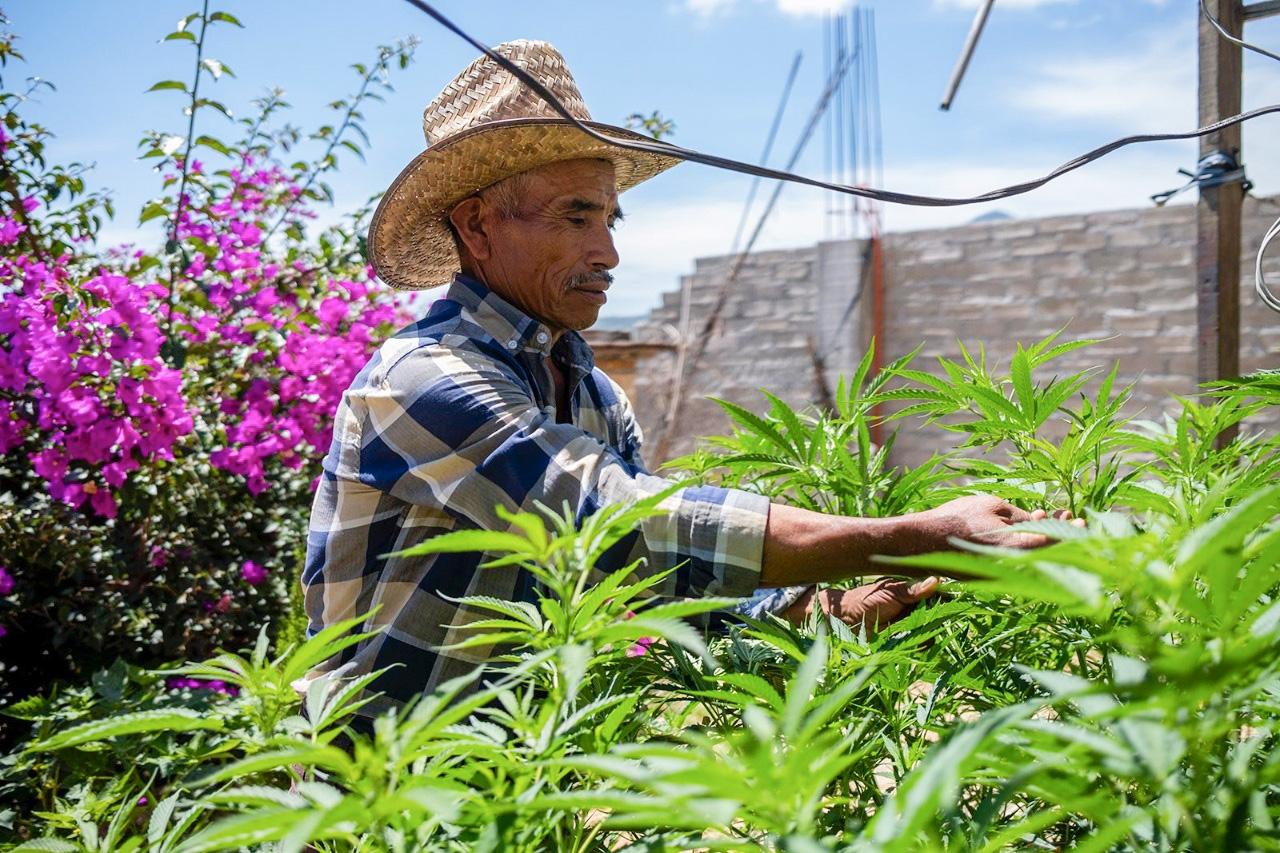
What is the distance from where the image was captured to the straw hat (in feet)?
6.33

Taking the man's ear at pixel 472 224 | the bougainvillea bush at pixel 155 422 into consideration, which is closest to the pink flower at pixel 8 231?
the bougainvillea bush at pixel 155 422

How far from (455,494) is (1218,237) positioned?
2.39 metres

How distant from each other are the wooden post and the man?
1.53 metres

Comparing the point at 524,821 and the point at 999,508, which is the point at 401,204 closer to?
the point at 999,508

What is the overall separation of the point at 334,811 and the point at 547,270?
1.45m

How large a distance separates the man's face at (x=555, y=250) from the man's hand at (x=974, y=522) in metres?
0.96

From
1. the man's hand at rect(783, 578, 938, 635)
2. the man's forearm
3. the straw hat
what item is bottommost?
the man's hand at rect(783, 578, 938, 635)

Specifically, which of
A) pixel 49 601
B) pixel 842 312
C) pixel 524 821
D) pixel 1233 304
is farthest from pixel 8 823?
pixel 842 312

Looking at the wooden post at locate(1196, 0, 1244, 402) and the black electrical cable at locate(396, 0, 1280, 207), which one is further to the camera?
the wooden post at locate(1196, 0, 1244, 402)

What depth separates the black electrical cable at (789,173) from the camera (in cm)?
A: 114

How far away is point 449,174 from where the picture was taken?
2.00m

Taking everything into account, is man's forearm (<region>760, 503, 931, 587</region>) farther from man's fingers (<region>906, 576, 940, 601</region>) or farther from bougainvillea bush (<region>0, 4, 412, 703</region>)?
bougainvillea bush (<region>0, 4, 412, 703</region>)

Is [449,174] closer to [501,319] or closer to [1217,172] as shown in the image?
[501,319]

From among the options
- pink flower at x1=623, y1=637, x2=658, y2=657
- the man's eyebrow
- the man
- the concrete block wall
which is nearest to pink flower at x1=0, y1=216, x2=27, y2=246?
the man
